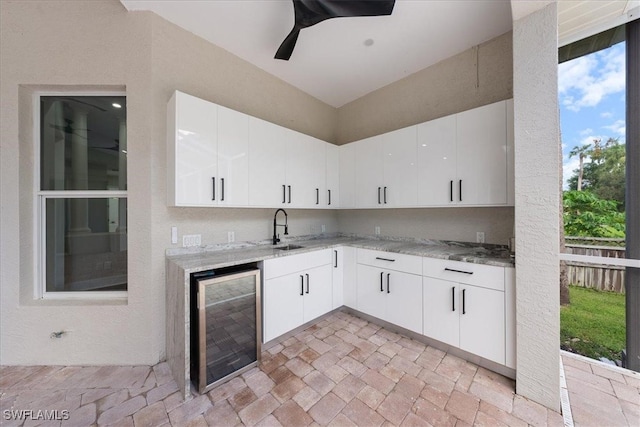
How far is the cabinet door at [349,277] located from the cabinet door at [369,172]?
677mm

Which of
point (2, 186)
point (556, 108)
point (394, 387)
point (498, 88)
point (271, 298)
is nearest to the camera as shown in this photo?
point (556, 108)

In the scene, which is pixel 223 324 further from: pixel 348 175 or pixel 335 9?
pixel 335 9

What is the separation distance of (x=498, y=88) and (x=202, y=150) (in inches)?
117

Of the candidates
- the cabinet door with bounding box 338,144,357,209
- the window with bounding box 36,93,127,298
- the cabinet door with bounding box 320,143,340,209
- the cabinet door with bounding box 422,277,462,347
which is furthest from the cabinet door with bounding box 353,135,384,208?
the window with bounding box 36,93,127,298

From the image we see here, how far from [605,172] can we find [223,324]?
3.42 m

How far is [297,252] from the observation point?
2.43m

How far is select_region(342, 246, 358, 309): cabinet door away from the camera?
2838mm

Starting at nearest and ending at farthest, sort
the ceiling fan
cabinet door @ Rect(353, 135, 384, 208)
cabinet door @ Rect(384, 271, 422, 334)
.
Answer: the ceiling fan, cabinet door @ Rect(384, 271, 422, 334), cabinet door @ Rect(353, 135, 384, 208)

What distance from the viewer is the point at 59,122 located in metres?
2.12

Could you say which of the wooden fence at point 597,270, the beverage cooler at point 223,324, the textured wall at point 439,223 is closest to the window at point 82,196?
the beverage cooler at point 223,324

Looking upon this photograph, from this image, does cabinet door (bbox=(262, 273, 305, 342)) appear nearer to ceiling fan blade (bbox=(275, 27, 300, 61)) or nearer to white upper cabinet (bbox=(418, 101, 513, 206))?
white upper cabinet (bbox=(418, 101, 513, 206))

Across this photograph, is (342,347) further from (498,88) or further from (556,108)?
(498,88)

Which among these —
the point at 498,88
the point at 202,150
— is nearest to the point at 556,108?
the point at 498,88

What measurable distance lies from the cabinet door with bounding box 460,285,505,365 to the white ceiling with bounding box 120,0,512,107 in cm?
242
